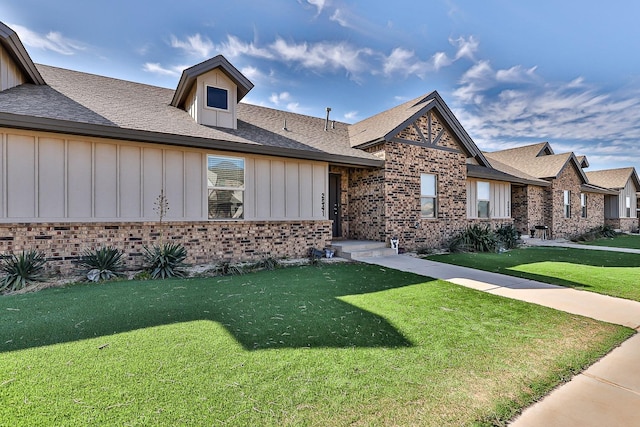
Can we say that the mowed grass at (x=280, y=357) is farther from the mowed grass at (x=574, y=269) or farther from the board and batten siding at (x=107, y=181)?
the mowed grass at (x=574, y=269)

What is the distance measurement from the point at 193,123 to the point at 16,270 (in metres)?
5.26

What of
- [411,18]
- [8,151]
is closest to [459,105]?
[411,18]

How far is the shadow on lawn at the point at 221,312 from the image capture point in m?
3.44

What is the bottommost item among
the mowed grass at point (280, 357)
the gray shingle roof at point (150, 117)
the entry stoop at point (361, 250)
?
the mowed grass at point (280, 357)

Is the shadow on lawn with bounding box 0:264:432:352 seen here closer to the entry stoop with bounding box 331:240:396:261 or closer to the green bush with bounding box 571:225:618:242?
the entry stoop with bounding box 331:240:396:261

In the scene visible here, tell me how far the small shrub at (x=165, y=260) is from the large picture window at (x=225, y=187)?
1405 millimetres

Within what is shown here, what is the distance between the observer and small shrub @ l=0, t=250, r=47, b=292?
5.55m

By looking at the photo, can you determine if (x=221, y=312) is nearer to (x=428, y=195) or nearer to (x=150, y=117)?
(x=150, y=117)

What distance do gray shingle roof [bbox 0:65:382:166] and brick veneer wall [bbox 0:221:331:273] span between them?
85.0 inches

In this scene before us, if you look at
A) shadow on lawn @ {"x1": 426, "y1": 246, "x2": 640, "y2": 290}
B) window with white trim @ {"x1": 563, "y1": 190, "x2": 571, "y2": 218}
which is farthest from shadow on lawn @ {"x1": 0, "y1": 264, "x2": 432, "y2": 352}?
window with white trim @ {"x1": 563, "y1": 190, "x2": 571, "y2": 218}

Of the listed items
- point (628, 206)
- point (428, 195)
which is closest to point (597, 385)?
point (428, 195)

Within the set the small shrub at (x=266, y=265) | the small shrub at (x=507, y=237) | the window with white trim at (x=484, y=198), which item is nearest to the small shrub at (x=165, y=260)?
the small shrub at (x=266, y=265)

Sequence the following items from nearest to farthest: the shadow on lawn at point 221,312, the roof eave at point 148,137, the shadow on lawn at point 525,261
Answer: the shadow on lawn at point 221,312 → the roof eave at point 148,137 → the shadow on lawn at point 525,261

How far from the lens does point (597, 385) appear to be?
103 inches
